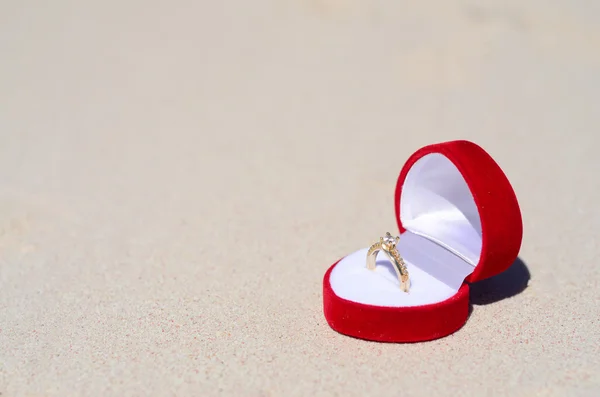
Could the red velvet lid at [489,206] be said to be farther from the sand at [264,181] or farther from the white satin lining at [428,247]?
the sand at [264,181]

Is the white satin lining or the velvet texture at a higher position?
the white satin lining

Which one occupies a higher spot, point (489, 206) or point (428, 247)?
point (489, 206)

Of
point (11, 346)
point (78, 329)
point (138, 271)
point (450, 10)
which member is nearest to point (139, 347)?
point (78, 329)

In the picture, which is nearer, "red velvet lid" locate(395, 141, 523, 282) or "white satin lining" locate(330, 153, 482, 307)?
"red velvet lid" locate(395, 141, 523, 282)

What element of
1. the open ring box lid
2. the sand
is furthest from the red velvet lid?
the sand

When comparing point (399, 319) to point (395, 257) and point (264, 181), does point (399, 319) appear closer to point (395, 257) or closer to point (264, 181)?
point (395, 257)

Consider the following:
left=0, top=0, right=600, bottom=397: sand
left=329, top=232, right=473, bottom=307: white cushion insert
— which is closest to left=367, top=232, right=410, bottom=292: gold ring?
left=329, top=232, right=473, bottom=307: white cushion insert

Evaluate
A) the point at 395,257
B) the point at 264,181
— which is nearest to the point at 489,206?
the point at 395,257

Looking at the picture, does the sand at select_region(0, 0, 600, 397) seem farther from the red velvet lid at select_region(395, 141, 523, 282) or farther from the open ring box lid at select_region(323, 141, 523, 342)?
the red velvet lid at select_region(395, 141, 523, 282)
